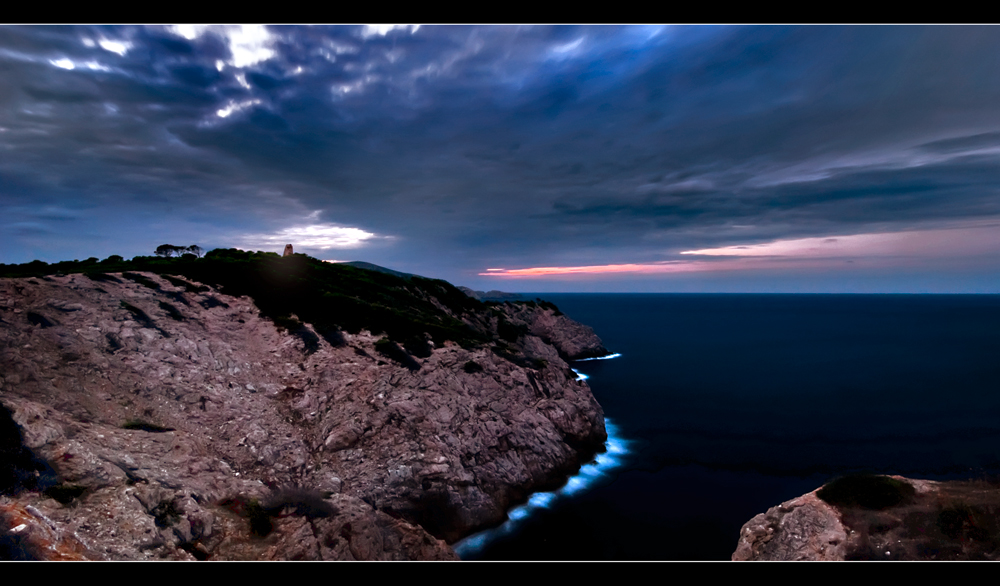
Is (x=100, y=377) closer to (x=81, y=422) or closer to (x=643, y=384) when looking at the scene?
(x=81, y=422)

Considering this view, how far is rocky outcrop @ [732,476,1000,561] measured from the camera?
12.8 m

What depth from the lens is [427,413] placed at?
25578 mm

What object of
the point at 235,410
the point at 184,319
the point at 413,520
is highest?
the point at 184,319

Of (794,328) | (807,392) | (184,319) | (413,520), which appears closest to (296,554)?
(413,520)

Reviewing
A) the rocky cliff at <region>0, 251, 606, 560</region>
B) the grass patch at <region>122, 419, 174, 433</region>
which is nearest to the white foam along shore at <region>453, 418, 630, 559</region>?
the rocky cliff at <region>0, 251, 606, 560</region>

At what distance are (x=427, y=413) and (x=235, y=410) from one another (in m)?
11.8

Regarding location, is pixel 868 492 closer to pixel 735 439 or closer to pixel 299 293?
pixel 735 439

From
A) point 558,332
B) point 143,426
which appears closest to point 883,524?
point 143,426

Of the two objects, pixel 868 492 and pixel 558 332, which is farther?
pixel 558 332

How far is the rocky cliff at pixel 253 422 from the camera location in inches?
463

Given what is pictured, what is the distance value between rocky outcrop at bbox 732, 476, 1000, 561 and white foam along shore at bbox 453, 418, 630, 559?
13.9 metres

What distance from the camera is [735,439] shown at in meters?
41.4

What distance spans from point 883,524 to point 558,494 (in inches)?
757

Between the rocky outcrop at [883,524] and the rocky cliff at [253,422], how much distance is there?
15.1 meters
